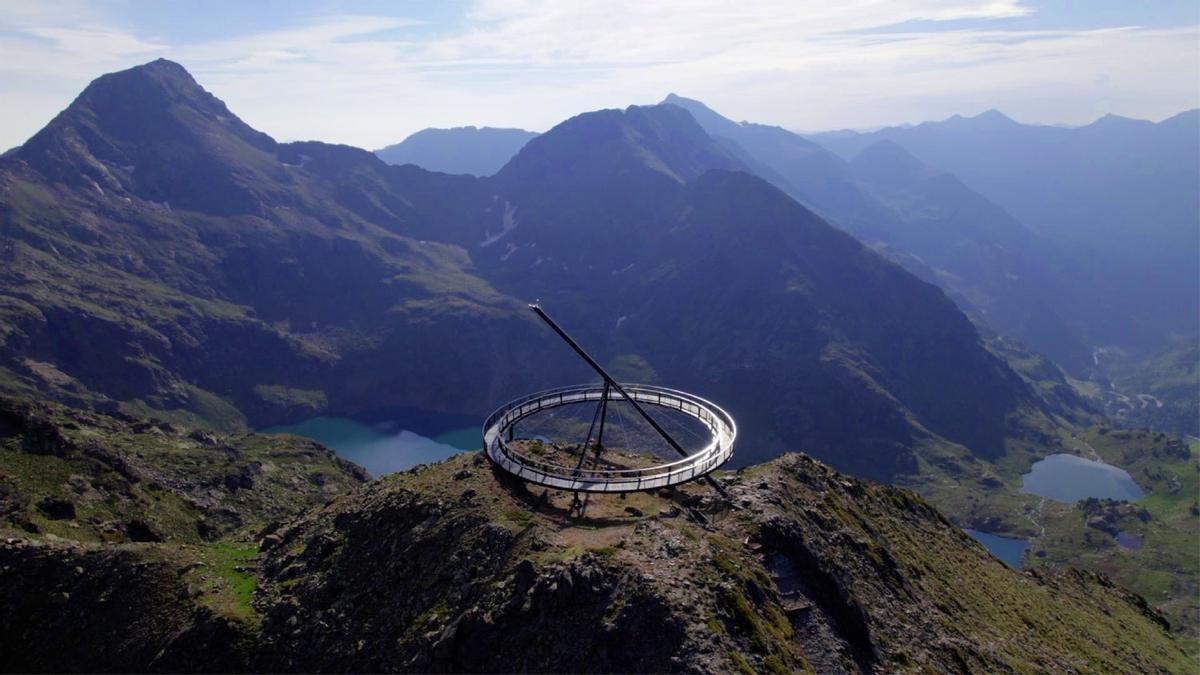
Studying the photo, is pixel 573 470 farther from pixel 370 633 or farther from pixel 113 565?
pixel 113 565

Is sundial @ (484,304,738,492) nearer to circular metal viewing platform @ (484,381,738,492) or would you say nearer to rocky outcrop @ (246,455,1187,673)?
circular metal viewing platform @ (484,381,738,492)

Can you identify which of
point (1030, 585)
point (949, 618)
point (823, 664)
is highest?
point (823, 664)

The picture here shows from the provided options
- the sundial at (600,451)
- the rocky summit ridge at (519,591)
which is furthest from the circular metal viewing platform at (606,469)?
the rocky summit ridge at (519,591)

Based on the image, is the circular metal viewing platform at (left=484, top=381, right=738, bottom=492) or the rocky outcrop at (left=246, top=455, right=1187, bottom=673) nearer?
the rocky outcrop at (left=246, top=455, right=1187, bottom=673)

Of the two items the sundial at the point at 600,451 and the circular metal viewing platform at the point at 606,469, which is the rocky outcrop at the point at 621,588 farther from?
the sundial at the point at 600,451

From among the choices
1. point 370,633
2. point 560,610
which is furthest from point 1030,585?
point 370,633

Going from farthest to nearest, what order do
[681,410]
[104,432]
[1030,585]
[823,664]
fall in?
[104,432] < [1030,585] < [681,410] < [823,664]

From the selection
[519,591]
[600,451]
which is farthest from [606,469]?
[519,591]

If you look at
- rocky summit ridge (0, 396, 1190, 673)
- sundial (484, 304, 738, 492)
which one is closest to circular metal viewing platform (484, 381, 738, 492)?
sundial (484, 304, 738, 492)
